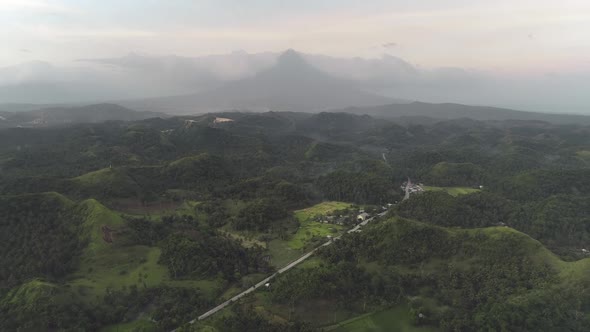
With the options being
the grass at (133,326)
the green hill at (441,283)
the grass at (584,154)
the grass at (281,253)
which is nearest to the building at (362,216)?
the green hill at (441,283)

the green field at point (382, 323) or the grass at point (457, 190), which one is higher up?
the grass at point (457, 190)

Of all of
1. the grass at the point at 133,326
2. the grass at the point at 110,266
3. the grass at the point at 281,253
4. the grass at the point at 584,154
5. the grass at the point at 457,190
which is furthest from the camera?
the grass at the point at 584,154

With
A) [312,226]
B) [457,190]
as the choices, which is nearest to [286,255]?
[312,226]

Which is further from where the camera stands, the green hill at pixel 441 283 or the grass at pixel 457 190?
the grass at pixel 457 190

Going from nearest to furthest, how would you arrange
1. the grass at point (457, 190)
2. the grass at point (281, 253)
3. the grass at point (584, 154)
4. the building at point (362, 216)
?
1. the grass at point (281, 253)
2. the building at point (362, 216)
3. the grass at point (457, 190)
4. the grass at point (584, 154)

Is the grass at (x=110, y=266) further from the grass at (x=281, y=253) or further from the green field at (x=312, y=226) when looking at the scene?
the green field at (x=312, y=226)

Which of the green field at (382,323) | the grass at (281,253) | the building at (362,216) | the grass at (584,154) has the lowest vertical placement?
the green field at (382,323)
